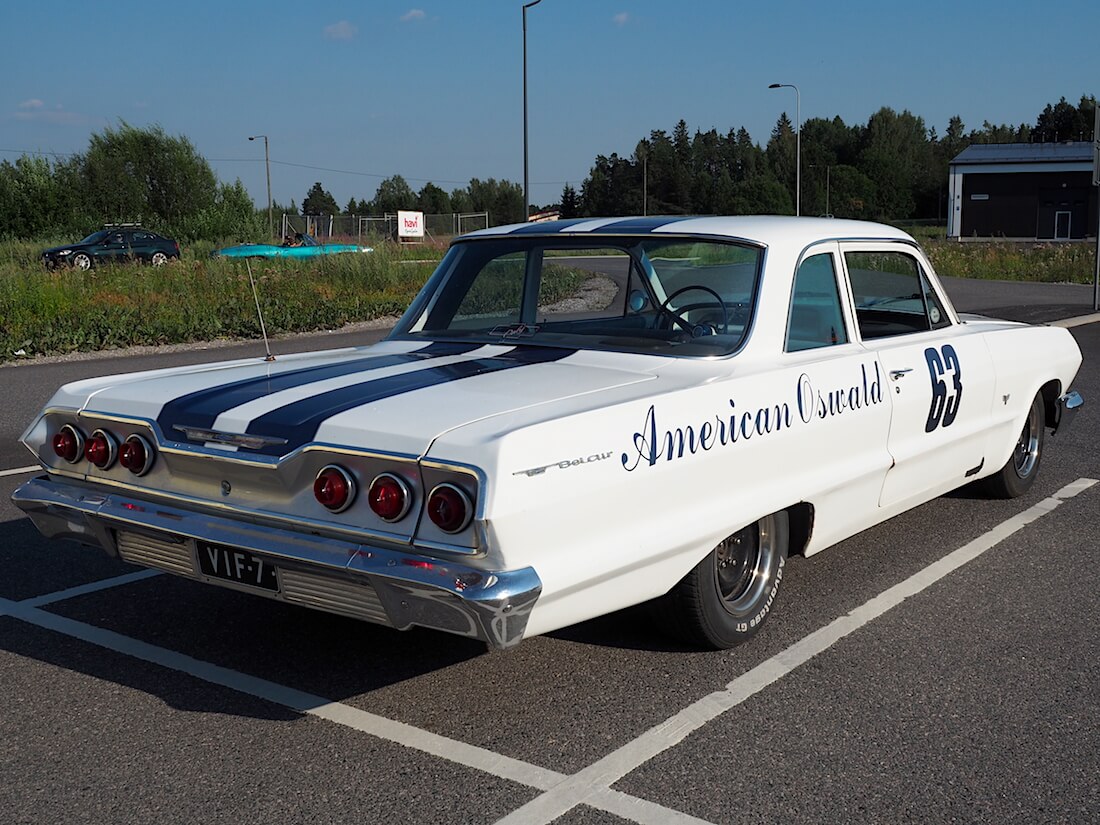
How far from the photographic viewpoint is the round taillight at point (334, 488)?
3.44 metres

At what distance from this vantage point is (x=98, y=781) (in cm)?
328

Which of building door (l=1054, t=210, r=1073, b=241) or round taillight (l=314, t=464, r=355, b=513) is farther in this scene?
Result: building door (l=1054, t=210, r=1073, b=241)

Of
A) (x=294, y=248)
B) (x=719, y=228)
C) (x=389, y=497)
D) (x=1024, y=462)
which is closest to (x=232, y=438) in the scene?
(x=389, y=497)

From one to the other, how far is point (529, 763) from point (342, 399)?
124cm

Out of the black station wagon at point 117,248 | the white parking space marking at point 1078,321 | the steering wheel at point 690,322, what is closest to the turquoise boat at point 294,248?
the black station wagon at point 117,248

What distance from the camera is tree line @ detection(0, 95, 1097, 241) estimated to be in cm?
4334

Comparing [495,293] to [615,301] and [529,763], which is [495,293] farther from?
[529,763]

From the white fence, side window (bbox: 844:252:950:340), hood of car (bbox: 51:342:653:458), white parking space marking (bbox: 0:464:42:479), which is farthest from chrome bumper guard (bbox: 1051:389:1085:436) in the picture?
the white fence

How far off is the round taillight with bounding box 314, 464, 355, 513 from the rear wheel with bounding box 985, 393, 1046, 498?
4.11 metres

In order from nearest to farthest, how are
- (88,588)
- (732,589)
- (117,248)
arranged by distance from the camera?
(732,589) < (88,588) < (117,248)

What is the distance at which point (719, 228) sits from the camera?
4730 millimetres

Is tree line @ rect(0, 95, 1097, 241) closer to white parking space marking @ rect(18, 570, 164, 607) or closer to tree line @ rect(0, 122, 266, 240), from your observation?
tree line @ rect(0, 122, 266, 240)

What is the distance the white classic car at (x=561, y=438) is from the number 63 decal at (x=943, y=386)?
0.5 inches

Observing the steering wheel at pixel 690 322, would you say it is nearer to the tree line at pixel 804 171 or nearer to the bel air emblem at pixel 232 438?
the bel air emblem at pixel 232 438
